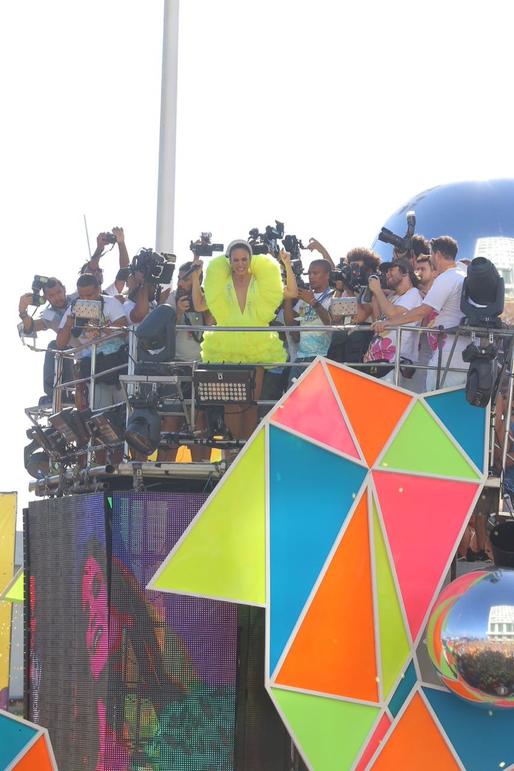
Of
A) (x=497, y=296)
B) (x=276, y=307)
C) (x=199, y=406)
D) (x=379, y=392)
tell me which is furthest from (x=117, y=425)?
(x=497, y=296)

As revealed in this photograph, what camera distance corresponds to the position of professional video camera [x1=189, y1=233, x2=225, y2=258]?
11367 millimetres

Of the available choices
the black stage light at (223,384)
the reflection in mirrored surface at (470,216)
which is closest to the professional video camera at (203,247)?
the black stage light at (223,384)

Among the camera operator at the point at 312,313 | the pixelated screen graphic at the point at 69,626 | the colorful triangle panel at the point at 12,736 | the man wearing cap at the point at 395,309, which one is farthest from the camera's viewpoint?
the camera operator at the point at 312,313

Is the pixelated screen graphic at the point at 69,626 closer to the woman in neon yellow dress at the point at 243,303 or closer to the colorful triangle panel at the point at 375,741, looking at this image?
the woman in neon yellow dress at the point at 243,303

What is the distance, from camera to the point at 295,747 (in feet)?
32.0

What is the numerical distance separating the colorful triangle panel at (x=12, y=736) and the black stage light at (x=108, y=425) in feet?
8.17

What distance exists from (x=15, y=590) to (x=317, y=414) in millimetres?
6906

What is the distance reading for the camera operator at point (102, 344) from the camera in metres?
11.4

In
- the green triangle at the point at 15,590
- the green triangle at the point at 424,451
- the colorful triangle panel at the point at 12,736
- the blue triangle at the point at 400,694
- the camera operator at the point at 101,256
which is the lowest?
the green triangle at the point at 15,590

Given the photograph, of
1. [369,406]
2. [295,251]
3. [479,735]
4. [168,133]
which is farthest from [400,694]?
[168,133]

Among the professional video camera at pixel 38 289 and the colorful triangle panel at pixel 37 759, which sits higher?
the professional video camera at pixel 38 289

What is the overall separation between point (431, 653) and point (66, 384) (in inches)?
162

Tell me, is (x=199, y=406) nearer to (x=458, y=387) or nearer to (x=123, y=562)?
(x=123, y=562)

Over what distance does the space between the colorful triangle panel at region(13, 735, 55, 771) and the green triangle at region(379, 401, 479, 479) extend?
297cm
